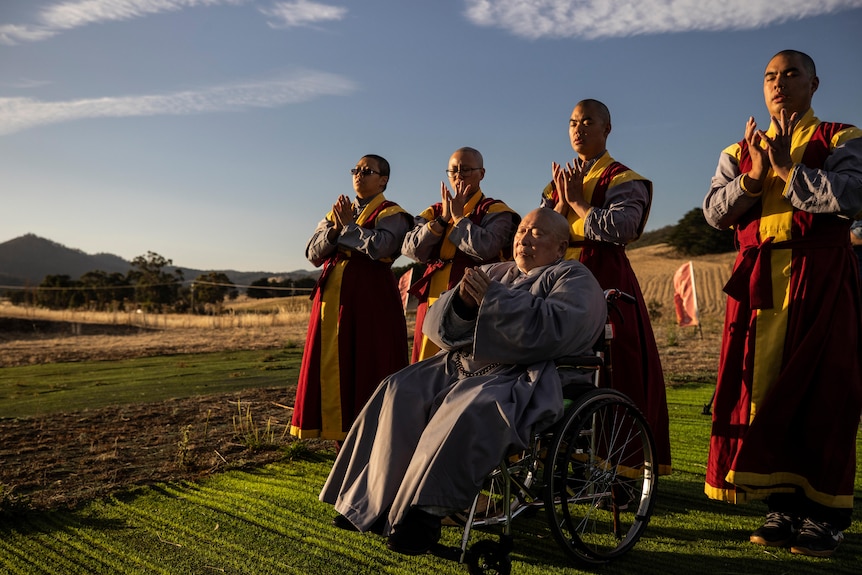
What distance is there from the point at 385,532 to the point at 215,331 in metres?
17.9

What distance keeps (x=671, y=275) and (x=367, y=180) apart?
4375 cm

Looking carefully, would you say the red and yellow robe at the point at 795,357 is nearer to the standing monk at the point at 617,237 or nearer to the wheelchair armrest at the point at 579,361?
the standing monk at the point at 617,237

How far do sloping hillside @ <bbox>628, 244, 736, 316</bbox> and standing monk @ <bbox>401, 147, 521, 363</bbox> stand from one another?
2578cm

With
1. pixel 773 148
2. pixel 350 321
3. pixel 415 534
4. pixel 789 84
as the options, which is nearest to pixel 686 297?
pixel 350 321

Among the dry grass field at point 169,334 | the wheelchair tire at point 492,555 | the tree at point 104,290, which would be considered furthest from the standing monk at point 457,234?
the tree at point 104,290

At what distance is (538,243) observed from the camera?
312 cm

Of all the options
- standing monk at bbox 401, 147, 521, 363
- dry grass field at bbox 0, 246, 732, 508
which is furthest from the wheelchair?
dry grass field at bbox 0, 246, 732, 508

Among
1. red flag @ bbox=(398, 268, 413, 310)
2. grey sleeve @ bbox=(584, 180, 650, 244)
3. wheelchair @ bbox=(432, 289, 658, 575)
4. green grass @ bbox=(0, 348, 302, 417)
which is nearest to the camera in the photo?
wheelchair @ bbox=(432, 289, 658, 575)

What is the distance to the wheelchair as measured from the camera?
8.39 ft

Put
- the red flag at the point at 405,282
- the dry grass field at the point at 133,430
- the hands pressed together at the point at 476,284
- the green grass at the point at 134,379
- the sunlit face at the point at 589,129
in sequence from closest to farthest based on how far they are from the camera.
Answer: the hands pressed together at the point at 476,284 → the sunlit face at the point at 589,129 → the dry grass field at the point at 133,430 → the red flag at the point at 405,282 → the green grass at the point at 134,379

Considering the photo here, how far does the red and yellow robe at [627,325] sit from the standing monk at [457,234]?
0.41m

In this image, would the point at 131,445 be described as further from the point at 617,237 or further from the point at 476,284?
the point at 617,237

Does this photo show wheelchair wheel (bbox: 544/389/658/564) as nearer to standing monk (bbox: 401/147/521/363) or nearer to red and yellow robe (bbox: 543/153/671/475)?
red and yellow robe (bbox: 543/153/671/475)

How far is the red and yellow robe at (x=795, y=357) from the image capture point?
2984 mm
